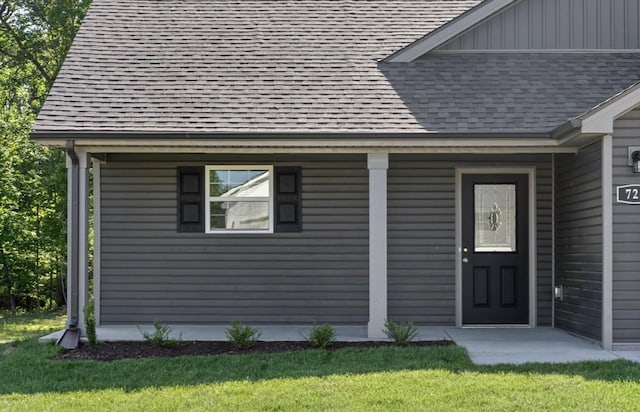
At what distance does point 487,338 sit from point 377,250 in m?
1.63

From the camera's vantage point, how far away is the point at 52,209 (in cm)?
1755

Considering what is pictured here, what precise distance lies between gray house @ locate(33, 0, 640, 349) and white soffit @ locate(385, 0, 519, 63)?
0.8 inches

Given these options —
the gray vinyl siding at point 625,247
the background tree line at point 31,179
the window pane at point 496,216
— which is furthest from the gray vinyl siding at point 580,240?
the background tree line at point 31,179

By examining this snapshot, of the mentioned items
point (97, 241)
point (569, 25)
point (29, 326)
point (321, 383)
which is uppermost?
point (569, 25)

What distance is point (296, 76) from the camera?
10516 millimetres

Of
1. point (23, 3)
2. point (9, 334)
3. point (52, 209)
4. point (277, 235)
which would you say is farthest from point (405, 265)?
point (23, 3)

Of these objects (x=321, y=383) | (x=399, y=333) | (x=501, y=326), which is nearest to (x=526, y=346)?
(x=399, y=333)

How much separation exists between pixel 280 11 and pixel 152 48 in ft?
7.53

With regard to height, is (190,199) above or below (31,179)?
below

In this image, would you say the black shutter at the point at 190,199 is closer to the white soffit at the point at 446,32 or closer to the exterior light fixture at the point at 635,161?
the white soffit at the point at 446,32

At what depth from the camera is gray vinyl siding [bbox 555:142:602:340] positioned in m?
8.50

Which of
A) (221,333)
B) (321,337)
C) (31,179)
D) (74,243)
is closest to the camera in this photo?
(321,337)

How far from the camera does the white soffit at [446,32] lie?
10.7m

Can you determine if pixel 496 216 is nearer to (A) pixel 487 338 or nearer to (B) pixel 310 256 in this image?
(A) pixel 487 338
